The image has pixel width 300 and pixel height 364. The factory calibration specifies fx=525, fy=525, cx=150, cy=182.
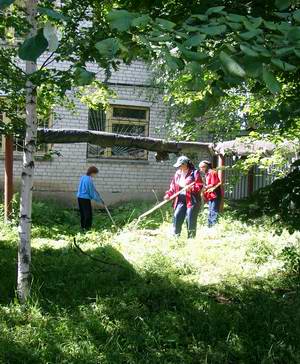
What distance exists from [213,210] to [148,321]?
271 inches

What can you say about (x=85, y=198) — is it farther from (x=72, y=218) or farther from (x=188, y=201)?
(x=188, y=201)

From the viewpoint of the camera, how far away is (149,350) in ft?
13.5

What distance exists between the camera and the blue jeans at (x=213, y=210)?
36.6 ft

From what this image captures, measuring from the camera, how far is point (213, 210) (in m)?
11.3

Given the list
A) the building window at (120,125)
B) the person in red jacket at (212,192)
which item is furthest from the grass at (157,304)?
the building window at (120,125)

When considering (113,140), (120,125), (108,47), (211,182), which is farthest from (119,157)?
(108,47)

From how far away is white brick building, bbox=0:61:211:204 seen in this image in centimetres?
1490

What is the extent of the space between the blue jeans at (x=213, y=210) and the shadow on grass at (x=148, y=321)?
4906 mm

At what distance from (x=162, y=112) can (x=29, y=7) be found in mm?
11265

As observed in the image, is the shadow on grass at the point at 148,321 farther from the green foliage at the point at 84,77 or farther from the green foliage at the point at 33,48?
the green foliage at the point at 33,48

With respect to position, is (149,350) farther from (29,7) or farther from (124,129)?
(124,129)

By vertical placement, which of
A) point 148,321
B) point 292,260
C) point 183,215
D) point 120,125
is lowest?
point 148,321

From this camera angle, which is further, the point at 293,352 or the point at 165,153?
the point at 165,153

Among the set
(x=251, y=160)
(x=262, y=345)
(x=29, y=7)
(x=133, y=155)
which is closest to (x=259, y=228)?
(x=251, y=160)
